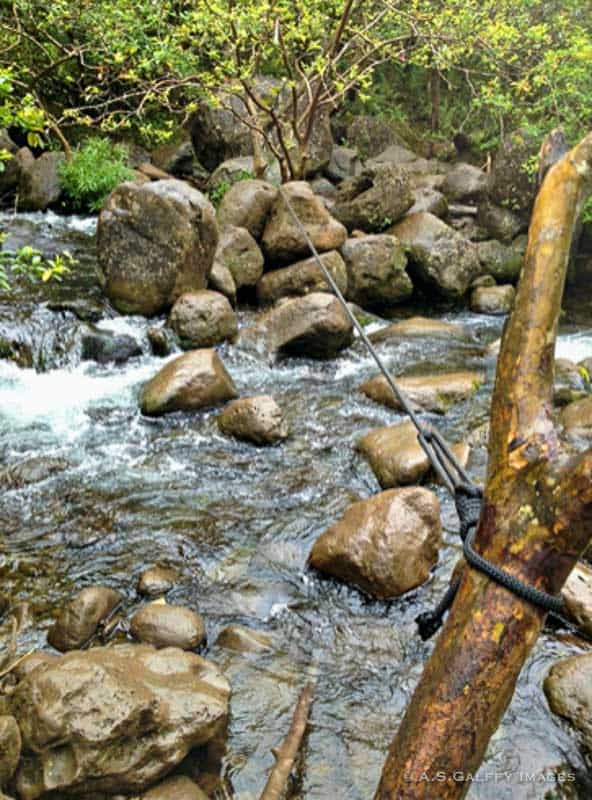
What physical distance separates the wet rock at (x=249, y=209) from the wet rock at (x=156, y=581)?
6457 millimetres

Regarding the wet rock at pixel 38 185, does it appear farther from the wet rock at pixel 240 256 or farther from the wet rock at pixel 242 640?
the wet rock at pixel 242 640

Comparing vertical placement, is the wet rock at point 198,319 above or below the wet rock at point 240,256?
below

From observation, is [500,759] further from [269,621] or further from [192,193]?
[192,193]

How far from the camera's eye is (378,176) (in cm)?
1052

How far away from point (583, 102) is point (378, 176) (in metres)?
3.46

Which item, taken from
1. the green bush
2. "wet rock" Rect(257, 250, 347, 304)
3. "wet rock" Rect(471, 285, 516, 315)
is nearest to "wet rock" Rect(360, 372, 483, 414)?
"wet rock" Rect(257, 250, 347, 304)

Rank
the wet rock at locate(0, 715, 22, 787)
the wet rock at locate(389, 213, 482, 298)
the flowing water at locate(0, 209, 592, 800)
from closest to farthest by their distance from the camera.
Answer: the wet rock at locate(0, 715, 22, 787) → the flowing water at locate(0, 209, 592, 800) → the wet rock at locate(389, 213, 482, 298)

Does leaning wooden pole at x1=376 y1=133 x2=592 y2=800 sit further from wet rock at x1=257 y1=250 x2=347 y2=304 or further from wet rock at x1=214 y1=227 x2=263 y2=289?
wet rock at x1=214 y1=227 x2=263 y2=289

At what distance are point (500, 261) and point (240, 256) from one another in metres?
5.05

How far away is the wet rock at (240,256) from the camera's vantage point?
8.55 m

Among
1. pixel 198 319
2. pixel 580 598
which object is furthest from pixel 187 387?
pixel 580 598

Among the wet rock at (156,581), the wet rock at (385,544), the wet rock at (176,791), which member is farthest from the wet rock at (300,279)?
the wet rock at (176,791)

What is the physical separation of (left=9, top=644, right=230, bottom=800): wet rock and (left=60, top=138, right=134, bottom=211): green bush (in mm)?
9958

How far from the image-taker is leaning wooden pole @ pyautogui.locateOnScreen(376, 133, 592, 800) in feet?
4.37
